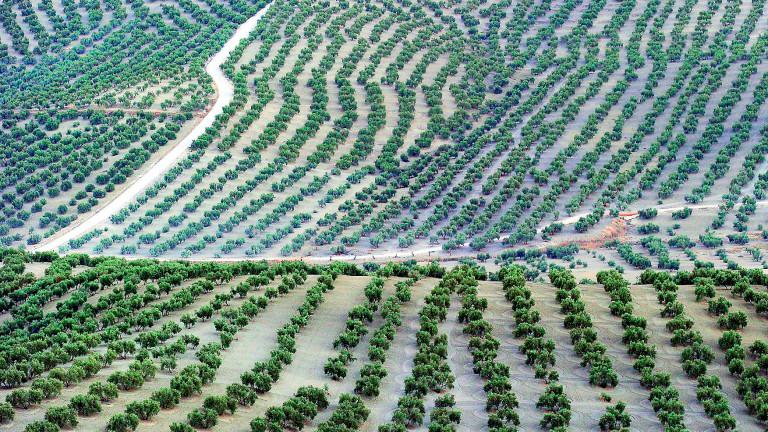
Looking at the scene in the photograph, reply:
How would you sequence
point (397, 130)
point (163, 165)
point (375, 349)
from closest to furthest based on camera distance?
point (375, 349) → point (163, 165) → point (397, 130)

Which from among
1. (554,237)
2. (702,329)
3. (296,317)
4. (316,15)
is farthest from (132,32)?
(702,329)

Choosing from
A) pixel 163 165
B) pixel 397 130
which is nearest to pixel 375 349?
pixel 163 165

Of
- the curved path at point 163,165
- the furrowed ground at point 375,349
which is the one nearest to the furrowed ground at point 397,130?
the curved path at point 163,165

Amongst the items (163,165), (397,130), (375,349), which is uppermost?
(375,349)

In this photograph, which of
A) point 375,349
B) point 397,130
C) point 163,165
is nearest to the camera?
point 375,349

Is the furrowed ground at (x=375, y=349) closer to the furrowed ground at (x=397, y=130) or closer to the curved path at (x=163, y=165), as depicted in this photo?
the furrowed ground at (x=397, y=130)

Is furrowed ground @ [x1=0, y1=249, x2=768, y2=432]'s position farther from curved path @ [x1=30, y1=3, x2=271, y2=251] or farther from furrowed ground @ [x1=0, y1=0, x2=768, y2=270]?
curved path @ [x1=30, y1=3, x2=271, y2=251]

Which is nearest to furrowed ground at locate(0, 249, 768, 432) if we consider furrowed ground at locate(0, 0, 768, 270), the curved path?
furrowed ground at locate(0, 0, 768, 270)

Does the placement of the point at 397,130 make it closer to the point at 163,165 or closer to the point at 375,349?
the point at 163,165

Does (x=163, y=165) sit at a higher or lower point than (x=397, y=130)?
higher
